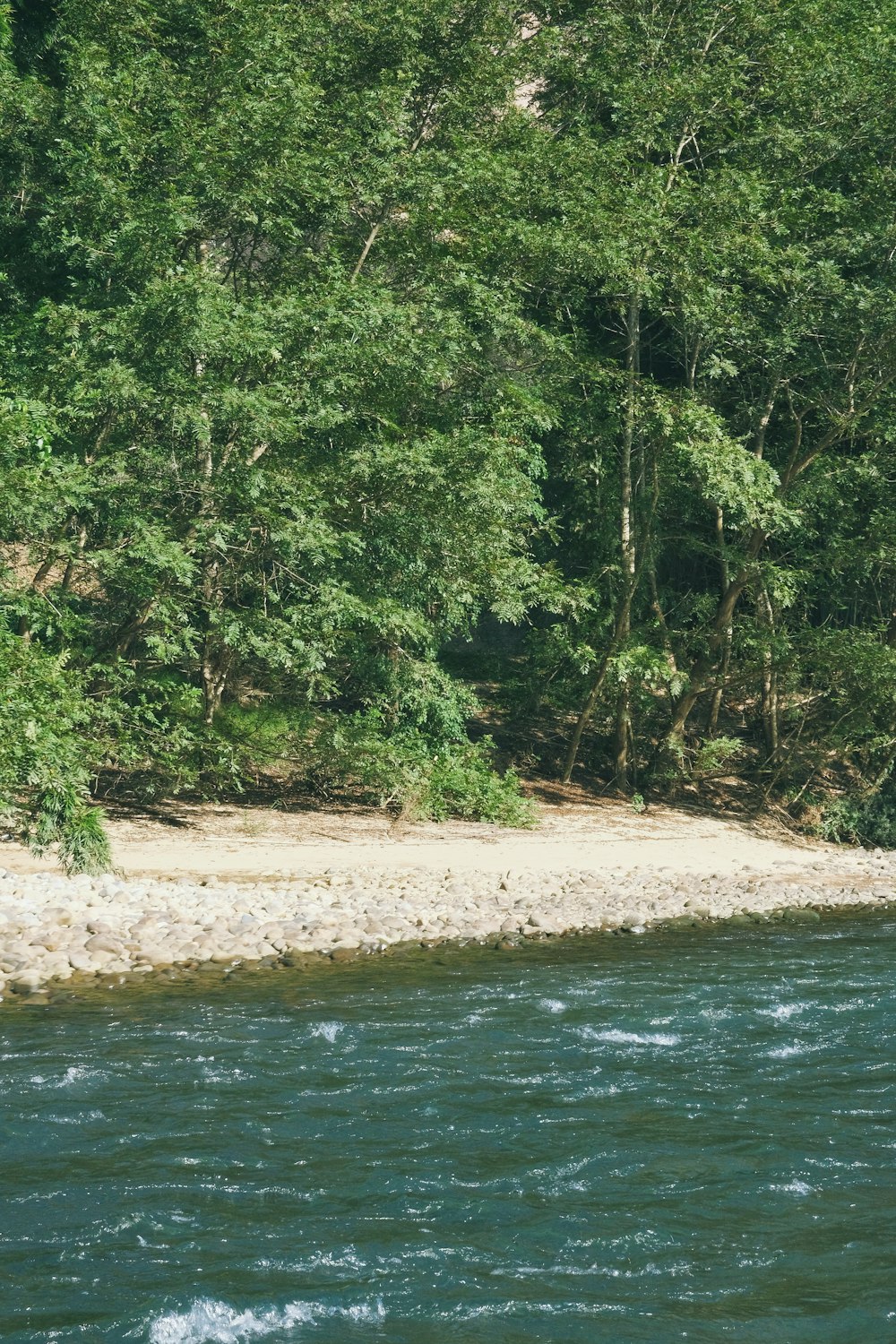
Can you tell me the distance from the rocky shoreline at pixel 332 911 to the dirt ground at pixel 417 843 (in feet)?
1.34

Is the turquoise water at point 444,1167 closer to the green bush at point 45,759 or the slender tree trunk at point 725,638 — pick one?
the green bush at point 45,759

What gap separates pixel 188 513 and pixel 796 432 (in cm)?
987

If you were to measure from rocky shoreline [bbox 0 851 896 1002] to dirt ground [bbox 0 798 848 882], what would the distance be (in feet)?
1.34

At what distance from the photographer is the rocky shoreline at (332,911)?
9797mm

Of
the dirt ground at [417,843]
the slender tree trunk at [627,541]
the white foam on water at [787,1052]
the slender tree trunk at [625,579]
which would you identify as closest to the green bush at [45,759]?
the dirt ground at [417,843]

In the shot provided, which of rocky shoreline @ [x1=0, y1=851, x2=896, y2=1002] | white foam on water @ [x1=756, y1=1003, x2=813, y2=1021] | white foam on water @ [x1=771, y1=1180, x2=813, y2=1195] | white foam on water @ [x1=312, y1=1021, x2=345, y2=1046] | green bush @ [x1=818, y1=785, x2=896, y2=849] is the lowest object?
white foam on water @ [x1=312, y1=1021, x2=345, y2=1046]

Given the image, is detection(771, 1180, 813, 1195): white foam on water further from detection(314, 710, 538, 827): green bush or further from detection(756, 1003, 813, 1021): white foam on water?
detection(314, 710, 538, 827): green bush

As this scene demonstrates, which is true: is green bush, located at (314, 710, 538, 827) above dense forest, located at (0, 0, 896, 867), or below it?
below

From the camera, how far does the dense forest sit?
1387 cm

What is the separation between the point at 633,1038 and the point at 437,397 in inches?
442

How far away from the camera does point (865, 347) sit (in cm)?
Answer: 1798

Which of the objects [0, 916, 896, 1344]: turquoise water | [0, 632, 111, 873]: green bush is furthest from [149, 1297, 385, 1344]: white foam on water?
[0, 632, 111, 873]: green bush

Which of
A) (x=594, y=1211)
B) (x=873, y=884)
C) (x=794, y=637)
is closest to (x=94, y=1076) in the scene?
(x=594, y=1211)

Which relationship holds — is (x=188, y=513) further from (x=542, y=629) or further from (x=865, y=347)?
(x=865, y=347)
